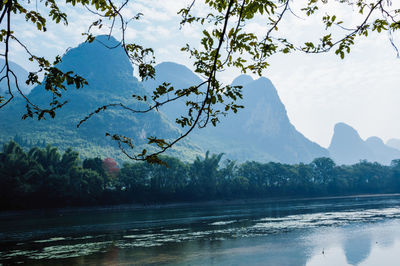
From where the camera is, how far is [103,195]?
5559 cm

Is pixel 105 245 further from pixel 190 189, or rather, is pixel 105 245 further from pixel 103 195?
pixel 190 189

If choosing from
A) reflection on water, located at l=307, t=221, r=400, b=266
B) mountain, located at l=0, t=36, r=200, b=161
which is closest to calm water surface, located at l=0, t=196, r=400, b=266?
reflection on water, located at l=307, t=221, r=400, b=266

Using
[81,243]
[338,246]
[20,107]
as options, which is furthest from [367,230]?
[20,107]

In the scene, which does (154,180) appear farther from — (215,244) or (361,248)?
(361,248)

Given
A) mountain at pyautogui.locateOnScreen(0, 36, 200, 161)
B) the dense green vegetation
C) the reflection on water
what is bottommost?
the reflection on water

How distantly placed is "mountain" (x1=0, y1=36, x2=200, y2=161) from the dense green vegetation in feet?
178

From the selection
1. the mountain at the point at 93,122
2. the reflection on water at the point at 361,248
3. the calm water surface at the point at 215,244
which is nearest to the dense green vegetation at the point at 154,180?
the calm water surface at the point at 215,244

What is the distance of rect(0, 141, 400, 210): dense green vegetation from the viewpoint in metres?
48.2

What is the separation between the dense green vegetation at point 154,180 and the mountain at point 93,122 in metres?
54.4

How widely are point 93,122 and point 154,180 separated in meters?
104

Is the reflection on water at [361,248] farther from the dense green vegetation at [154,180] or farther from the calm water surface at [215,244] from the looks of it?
the dense green vegetation at [154,180]

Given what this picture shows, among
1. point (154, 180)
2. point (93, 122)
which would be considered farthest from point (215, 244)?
point (93, 122)

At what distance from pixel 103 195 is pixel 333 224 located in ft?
131

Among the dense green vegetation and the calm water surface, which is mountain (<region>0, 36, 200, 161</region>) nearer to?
the dense green vegetation
